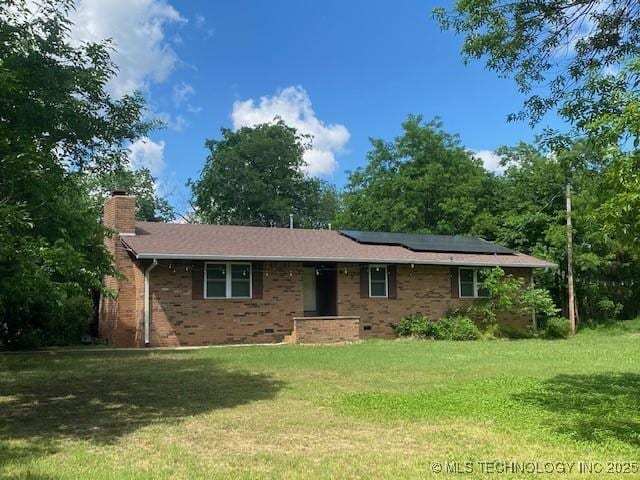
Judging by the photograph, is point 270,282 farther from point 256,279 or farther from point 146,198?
point 146,198

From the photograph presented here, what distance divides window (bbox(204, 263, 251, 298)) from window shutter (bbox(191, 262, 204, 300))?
0.45 ft

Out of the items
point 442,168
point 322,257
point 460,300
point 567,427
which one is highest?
point 442,168

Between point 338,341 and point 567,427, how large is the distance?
1237 centimetres

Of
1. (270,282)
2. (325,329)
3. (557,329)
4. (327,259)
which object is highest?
(327,259)

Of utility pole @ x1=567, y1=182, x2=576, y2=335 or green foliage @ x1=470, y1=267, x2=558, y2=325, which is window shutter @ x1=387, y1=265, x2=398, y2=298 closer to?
green foliage @ x1=470, y1=267, x2=558, y2=325

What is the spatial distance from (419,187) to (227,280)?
19060 millimetres

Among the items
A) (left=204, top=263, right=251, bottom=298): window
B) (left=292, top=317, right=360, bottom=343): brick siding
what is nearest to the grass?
(left=204, top=263, right=251, bottom=298): window

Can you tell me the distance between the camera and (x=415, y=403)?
8297 mm

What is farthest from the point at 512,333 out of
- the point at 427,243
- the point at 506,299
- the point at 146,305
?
the point at 146,305

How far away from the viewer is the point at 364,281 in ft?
68.0

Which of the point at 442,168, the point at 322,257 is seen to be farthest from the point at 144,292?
the point at 442,168

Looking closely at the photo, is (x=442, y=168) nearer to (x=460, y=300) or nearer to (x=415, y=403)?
(x=460, y=300)

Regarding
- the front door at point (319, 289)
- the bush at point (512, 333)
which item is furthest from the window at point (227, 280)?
the bush at point (512, 333)

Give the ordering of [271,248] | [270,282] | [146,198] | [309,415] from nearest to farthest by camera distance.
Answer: [309,415] < [270,282] < [271,248] < [146,198]
